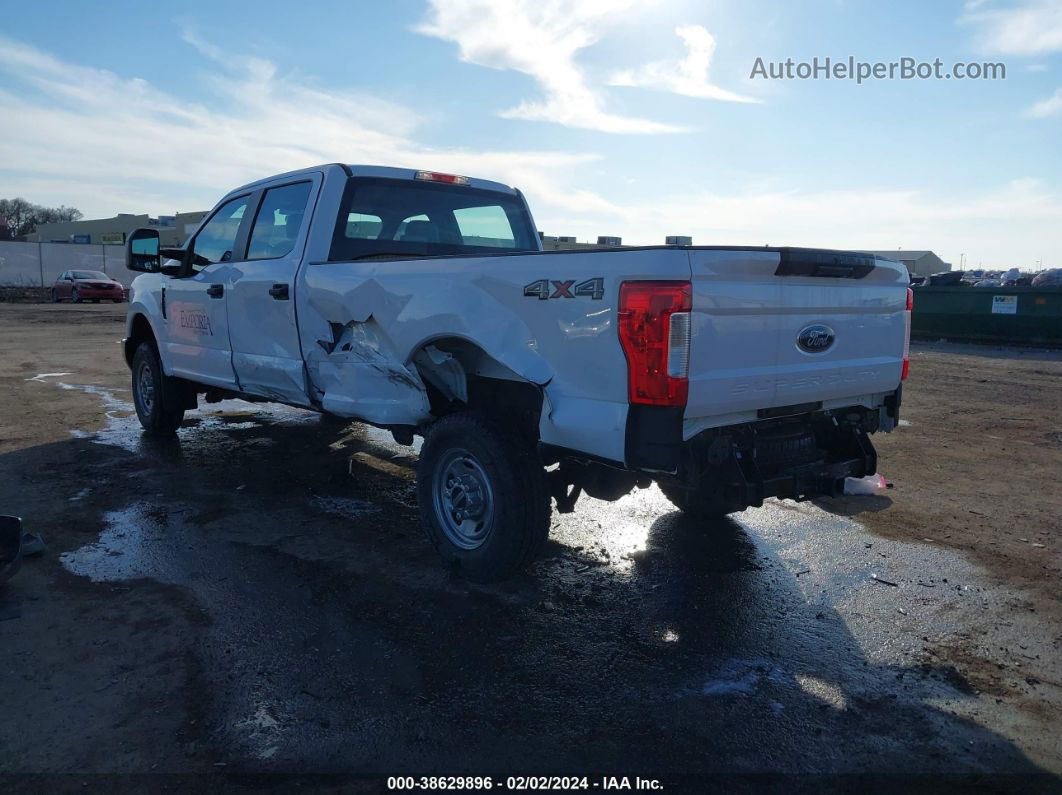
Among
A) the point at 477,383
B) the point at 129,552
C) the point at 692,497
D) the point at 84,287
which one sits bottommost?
the point at 129,552

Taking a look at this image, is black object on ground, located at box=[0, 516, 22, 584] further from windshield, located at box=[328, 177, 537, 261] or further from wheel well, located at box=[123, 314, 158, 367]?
wheel well, located at box=[123, 314, 158, 367]

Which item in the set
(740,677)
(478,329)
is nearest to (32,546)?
(478,329)

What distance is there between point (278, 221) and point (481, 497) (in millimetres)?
2814

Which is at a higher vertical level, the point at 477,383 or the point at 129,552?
the point at 477,383

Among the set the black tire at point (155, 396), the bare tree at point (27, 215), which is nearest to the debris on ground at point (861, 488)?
the black tire at point (155, 396)

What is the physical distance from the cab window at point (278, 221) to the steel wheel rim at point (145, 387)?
8.05ft

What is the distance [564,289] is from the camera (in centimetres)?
358

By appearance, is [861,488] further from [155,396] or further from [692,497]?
[155,396]

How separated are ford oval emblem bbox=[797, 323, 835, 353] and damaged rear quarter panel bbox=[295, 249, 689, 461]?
34.8 inches

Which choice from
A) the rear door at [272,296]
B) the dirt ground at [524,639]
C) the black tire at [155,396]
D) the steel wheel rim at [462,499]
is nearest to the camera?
the dirt ground at [524,639]

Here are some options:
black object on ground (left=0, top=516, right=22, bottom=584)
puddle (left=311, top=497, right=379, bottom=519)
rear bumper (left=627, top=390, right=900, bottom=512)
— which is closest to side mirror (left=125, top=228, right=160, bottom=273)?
puddle (left=311, top=497, right=379, bottom=519)

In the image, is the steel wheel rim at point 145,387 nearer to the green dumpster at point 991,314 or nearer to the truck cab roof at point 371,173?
the truck cab roof at point 371,173

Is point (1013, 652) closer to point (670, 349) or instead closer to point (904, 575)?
point (904, 575)

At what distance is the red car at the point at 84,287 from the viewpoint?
1291 inches
